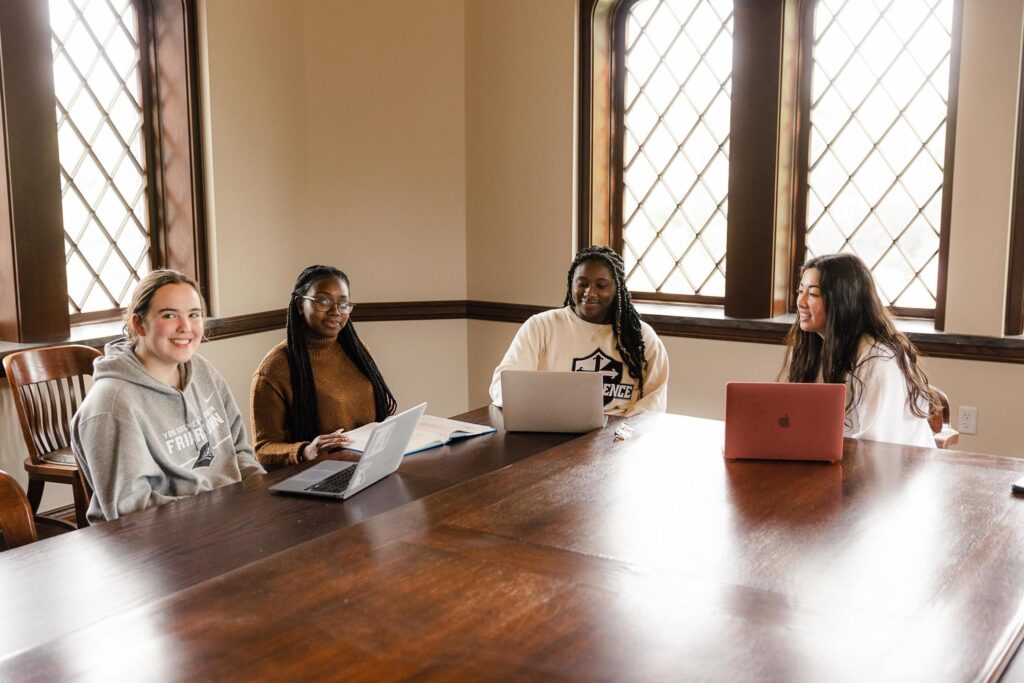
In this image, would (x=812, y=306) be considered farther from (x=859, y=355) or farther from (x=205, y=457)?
(x=205, y=457)

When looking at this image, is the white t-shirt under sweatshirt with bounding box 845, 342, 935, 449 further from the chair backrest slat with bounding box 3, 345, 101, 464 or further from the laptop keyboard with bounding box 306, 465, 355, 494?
the chair backrest slat with bounding box 3, 345, 101, 464

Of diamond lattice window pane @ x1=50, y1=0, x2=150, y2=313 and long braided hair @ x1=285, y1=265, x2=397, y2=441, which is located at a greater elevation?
diamond lattice window pane @ x1=50, y1=0, x2=150, y2=313

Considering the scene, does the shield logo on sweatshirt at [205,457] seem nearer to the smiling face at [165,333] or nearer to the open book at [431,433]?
the smiling face at [165,333]

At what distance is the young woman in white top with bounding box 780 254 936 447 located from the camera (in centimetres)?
232

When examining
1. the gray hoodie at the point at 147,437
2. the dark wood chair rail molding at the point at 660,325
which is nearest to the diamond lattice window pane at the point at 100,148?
the dark wood chair rail molding at the point at 660,325

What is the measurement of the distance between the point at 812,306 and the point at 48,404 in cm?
229

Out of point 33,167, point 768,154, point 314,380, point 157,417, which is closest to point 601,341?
point 314,380

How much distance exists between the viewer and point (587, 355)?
300cm

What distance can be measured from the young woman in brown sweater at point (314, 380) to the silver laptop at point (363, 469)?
0.39 m

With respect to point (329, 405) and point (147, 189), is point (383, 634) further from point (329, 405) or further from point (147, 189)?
point (147, 189)

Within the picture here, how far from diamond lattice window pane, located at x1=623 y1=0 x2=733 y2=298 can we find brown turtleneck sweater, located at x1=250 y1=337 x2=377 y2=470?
184 centimetres

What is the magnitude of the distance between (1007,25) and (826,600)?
254 centimetres

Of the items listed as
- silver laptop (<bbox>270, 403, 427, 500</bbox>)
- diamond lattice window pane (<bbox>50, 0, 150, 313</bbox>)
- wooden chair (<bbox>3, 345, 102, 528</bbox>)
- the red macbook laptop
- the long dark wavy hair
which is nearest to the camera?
silver laptop (<bbox>270, 403, 427, 500</bbox>)

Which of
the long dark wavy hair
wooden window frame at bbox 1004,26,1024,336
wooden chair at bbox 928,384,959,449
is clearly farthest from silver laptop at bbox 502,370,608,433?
wooden window frame at bbox 1004,26,1024,336
